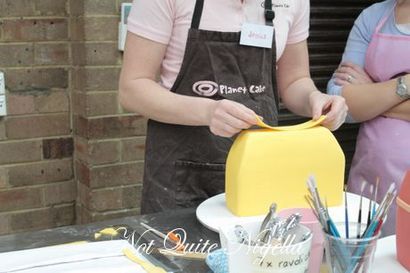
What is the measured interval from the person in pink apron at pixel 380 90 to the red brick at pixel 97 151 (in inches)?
34.7

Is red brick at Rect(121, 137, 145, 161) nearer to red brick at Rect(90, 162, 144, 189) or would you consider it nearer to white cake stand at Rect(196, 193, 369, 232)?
red brick at Rect(90, 162, 144, 189)

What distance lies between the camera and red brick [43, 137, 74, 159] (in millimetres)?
2129

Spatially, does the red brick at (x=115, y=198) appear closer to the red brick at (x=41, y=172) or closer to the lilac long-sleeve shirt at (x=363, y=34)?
the red brick at (x=41, y=172)

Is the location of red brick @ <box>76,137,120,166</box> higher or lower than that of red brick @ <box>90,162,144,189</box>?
higher

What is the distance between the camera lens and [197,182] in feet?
4.34

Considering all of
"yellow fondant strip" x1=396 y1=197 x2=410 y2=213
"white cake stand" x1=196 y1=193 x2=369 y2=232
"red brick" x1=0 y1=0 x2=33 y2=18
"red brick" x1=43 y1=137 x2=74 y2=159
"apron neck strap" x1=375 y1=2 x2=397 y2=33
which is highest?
"apron neck strap" x1=375 y1=2 x2=397 y2=33

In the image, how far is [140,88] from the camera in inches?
48.4

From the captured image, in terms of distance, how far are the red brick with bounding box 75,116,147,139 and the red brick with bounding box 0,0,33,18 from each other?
416 millimetres

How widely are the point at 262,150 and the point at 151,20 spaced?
0.39 metres

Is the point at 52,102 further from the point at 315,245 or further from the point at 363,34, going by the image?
the point at 315,245

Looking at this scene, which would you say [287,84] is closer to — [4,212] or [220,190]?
[220,190]

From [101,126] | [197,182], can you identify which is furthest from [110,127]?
[197,182]

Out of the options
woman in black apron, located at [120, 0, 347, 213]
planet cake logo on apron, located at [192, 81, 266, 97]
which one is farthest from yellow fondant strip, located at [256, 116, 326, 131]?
planet cake logo on apron, located at [192, 81, 266, 97]

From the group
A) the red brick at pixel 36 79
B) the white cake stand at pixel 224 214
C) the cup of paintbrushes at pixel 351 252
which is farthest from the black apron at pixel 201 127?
the red brick at pixel 36 79
